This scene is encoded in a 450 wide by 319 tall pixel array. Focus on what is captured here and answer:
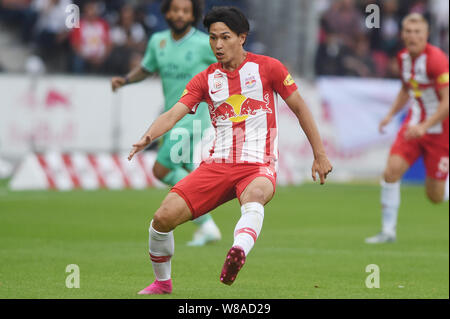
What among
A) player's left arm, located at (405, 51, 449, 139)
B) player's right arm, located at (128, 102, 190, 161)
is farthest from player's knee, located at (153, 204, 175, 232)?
player's left arm, located at (405, 51, 449, 139)

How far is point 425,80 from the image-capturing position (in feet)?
38.2

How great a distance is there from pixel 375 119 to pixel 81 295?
52.8 ft

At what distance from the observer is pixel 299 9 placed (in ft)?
78.5

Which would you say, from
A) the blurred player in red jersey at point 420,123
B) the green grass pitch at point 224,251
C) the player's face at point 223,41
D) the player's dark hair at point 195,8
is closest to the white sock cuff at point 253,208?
the green grass pitch at point 224,251

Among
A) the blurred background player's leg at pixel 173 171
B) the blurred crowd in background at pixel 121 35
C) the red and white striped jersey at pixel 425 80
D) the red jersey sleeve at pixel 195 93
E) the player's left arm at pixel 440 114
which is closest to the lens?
the red jersey sleeve at pixel 195 93

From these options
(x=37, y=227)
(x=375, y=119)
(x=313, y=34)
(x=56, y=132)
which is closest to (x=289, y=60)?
→ (x=313, y=34)

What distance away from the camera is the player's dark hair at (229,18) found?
7.27 m

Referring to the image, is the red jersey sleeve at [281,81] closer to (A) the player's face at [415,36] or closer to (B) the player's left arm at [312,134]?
(B) the player's left arm at [312,134]

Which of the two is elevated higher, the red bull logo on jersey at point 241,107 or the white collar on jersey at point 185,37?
the white collar on jersey at point 185,37

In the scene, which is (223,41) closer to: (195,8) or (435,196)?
(195,8)

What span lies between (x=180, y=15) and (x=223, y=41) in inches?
125

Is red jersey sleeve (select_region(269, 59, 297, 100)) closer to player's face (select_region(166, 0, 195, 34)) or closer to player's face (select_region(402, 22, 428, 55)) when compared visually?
player's face (select_region(166, 0, 195, 34))

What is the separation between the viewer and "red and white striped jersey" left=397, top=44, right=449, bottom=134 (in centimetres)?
1147
